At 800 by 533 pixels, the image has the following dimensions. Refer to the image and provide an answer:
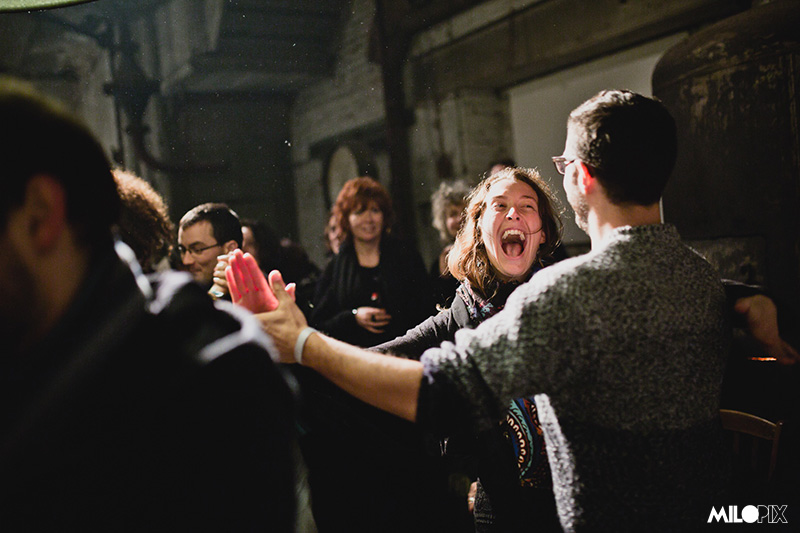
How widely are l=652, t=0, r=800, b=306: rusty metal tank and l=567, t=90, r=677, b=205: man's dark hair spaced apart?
177 centimetres

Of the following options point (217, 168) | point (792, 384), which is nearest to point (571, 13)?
point (792, 384)

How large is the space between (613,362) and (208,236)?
5.96ft

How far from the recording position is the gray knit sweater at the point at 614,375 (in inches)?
44.5

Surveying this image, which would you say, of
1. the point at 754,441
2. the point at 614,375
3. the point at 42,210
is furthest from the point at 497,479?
the point at 42,210

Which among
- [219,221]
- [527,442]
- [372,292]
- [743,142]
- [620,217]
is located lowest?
[527,442]

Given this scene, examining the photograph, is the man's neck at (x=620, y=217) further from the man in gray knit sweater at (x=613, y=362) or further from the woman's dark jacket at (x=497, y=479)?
the woman's dark jacket at (x=497, y=479)

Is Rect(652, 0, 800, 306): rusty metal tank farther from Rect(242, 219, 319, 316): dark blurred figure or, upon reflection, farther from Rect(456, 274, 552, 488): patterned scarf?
Rect(242, 219, 319, 316): dark blurred figure

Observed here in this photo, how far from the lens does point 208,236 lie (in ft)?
8.01

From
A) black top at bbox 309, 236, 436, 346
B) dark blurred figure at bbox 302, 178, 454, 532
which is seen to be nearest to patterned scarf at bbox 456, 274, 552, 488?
dark blurred figure at bbox 302, 178, 454, 532

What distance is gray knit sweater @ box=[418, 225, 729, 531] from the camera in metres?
1.13

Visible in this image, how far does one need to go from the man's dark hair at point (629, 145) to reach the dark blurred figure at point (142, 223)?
1.84m

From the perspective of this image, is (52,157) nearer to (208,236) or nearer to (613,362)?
(613,362)

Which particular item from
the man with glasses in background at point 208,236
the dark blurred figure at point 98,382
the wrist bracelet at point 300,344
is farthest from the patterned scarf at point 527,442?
the man with glasses in background at point 208,236

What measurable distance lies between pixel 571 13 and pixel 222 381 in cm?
409
